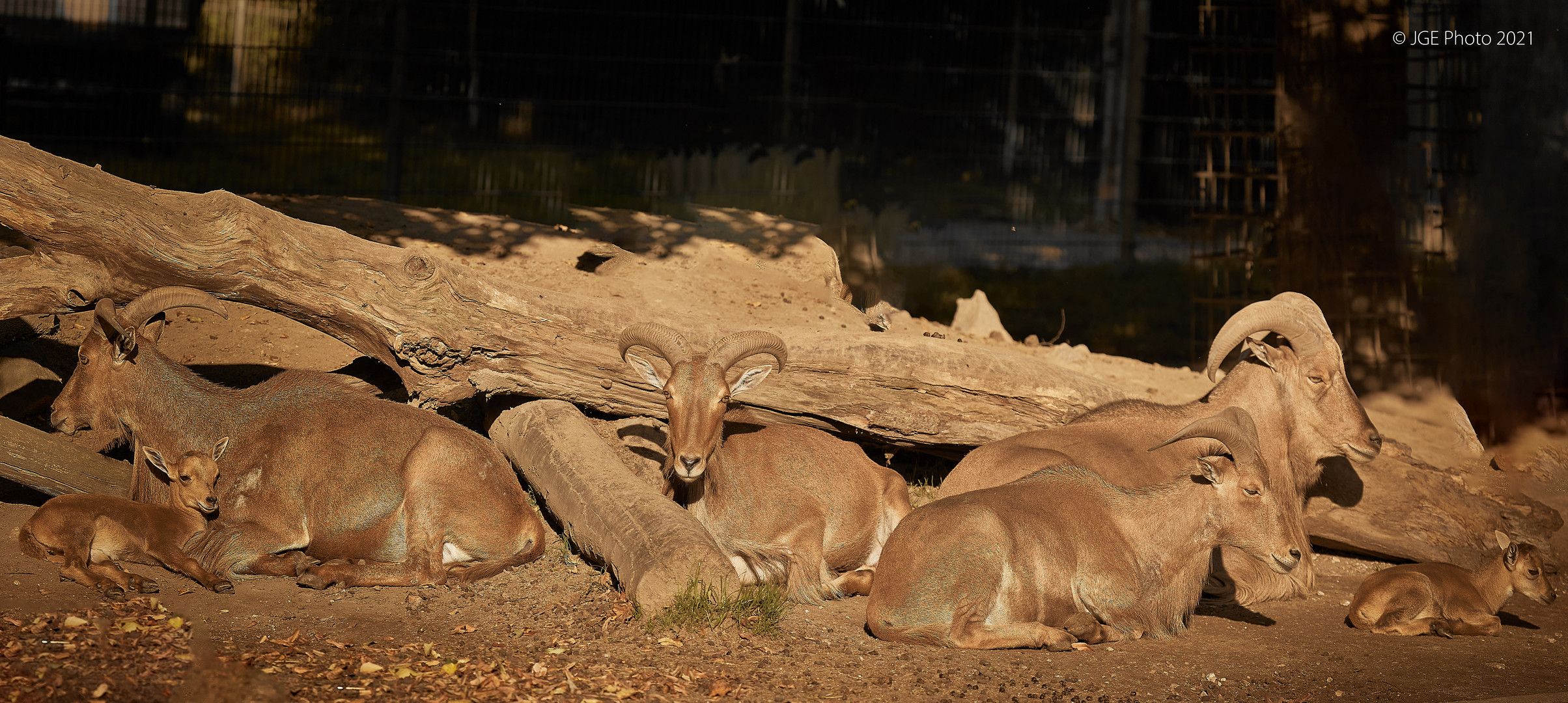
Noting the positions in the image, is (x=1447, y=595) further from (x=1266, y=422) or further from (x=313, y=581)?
(x=313, y=581)

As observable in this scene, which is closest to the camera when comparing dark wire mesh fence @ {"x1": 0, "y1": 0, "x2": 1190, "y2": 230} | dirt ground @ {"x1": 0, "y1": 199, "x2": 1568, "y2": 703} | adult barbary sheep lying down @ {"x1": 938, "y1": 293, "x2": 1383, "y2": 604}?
dirt ground @ {"x1": 0, "y1": 199, "x2": 1568, "y2": 703}

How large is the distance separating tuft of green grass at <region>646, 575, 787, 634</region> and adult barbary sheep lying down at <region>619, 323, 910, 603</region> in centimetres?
29

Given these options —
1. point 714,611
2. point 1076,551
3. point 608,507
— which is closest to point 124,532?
point 608,507

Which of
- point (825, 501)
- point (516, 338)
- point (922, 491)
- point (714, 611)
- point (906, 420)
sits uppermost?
point (516, 338)

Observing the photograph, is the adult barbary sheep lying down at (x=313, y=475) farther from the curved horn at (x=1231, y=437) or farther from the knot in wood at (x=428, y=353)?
the curved horn at (x=1231, y=437)

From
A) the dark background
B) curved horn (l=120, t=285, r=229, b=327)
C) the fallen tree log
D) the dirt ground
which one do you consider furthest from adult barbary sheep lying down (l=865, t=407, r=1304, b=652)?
the dark background

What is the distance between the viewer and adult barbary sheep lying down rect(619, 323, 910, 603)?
21.0ft

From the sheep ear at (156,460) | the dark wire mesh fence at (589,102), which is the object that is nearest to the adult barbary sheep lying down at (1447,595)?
the sheep ear at (156,460)

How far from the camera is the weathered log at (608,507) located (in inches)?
222

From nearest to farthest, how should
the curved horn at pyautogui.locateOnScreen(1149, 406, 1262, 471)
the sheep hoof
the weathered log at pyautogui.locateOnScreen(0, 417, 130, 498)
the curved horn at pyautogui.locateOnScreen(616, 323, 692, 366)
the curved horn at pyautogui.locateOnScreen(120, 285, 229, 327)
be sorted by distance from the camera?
the curved horn at pyautogui.locateOnScreen(1149, 406, 1262, 471) < the sheep hoof < the weathered log at pyautogui.locateOnScreen(0, 417, 130, 498) < the curved horn at pyautogui.locateOnScreen(120, 285, 229, 327) < the curved horn at pyautogui.locateOnScreen(616, 323, 692, 366)

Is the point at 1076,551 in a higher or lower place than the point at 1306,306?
lower

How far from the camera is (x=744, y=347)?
6723 mm

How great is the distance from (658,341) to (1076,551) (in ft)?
8.67

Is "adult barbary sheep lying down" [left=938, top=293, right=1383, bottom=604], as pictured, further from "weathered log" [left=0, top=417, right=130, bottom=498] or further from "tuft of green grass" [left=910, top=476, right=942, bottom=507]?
"weathered log" [left=0, top=417, right=130, bottom=498]
